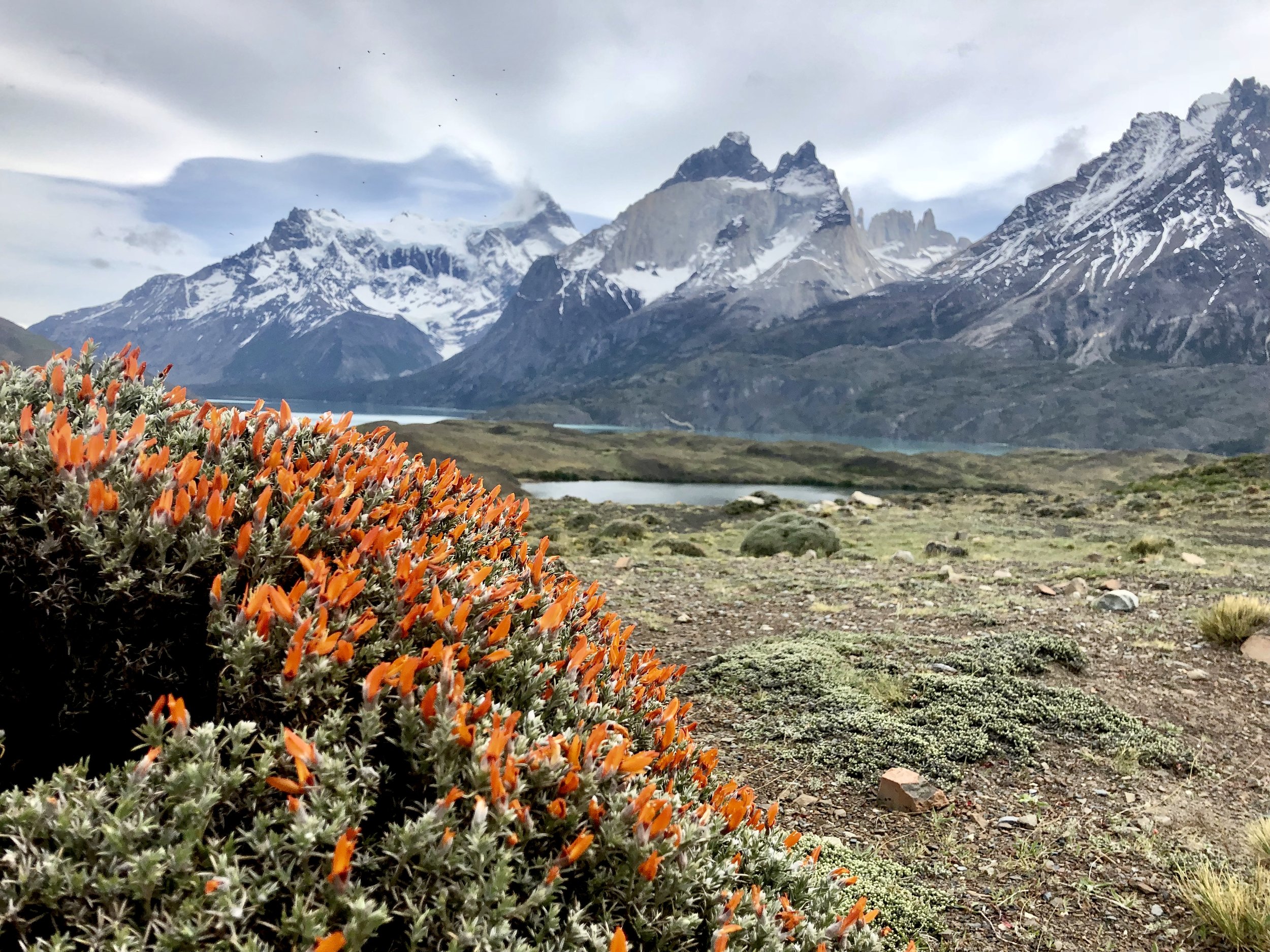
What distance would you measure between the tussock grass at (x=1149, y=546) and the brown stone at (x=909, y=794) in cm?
1586

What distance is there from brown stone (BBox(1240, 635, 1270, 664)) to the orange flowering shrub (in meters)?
7.42

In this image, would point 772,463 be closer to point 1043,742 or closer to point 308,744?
point 1043,742

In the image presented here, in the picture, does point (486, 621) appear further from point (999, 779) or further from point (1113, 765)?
point (1113, 765)

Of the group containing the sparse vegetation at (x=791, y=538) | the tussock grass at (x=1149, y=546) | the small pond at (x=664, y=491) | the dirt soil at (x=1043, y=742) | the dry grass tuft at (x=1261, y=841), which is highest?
the dry grass tuft at (x=1261, y=841)

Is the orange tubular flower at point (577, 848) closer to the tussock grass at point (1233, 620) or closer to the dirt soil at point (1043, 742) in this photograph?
the dirt soil at point (1043, 742)

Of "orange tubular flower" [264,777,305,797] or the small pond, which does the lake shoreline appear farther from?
"orange tubular flower" [264,777,305,797]

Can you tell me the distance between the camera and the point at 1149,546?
56.8ft

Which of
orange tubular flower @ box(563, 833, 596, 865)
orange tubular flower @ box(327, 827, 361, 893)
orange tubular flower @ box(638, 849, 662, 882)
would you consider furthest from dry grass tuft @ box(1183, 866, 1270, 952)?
orange tubular flower @ box(327, 827, 361, 893)

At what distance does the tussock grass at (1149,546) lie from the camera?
56.5 feet

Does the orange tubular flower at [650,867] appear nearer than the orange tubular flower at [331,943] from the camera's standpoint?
No

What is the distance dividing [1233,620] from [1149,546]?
10985 mm

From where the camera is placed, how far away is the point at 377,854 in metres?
2.06

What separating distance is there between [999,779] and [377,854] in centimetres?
496

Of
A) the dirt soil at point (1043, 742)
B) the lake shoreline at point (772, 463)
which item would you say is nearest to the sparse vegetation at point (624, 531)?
the dirt soil at point (1043, 742)
